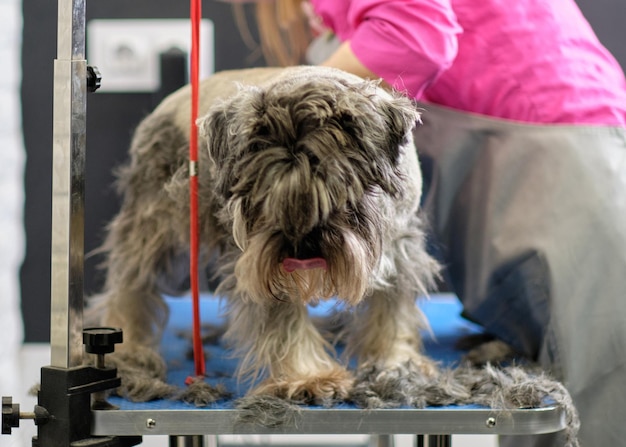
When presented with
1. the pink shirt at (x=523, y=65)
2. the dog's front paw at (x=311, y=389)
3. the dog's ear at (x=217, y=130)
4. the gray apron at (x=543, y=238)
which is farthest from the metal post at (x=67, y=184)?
the gray apron at (x=543, y=238)

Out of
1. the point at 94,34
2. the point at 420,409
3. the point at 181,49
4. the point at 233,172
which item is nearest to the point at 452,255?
the point at 420,409

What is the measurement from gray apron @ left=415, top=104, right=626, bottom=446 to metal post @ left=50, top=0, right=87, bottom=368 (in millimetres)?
673

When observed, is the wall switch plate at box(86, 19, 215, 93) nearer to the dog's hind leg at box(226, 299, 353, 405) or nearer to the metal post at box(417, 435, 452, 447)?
the dog's hind leg at box(226, 299, 353, 405)

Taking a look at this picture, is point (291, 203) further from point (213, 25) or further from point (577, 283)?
point (213, 25)

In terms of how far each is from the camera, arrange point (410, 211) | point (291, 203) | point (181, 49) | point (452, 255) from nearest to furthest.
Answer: point (291, 203), point (410, 211), point (452, 255), point (181, 49)

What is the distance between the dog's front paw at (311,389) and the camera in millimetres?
1088

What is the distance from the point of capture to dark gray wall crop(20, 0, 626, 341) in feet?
7.75

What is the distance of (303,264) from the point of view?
95cm

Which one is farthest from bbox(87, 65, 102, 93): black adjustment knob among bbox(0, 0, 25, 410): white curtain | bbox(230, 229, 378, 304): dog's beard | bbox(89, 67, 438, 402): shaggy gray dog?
bbox(0, 0, 25, 410): white curtain

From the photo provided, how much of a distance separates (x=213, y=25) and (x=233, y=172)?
148 centimetres

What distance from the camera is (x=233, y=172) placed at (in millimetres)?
996

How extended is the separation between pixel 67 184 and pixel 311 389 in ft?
1.33

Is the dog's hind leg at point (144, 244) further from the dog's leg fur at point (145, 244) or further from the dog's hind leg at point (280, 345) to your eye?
the dog's hind leg at point (280, 345)

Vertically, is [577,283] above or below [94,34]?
below
